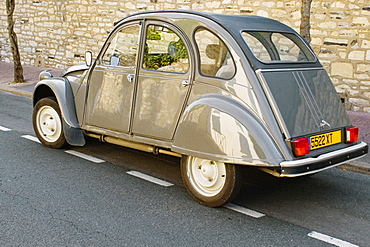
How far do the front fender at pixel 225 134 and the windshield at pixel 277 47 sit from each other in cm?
68

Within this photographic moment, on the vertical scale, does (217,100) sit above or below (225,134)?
above

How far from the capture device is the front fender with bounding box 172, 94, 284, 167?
4.66 metres

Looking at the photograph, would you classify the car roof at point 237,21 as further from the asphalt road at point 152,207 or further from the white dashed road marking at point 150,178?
the white dashed road marking at point 150,178

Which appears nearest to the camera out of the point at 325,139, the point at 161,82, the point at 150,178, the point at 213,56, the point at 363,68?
the point at 325,139

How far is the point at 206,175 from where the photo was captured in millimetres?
5125

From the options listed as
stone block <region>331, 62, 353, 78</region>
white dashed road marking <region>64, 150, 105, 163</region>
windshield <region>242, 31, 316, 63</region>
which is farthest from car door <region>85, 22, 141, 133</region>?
stone block <region>331, 62, 353, 78</region>

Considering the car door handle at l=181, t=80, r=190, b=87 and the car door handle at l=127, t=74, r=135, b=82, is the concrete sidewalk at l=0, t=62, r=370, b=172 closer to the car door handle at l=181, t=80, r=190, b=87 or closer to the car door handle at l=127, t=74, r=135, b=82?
the car door handle at l=181, t=80, r=190, b=87

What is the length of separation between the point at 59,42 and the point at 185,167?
42.4 feet

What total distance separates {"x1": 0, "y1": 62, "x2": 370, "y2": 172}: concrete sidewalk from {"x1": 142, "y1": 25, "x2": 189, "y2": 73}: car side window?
2772mm

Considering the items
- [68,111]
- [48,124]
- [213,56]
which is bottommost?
[48,124]

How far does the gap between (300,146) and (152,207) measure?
1541mm

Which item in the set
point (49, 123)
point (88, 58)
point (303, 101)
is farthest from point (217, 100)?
point (49, 123)

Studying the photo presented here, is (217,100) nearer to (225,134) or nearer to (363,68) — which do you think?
(225,134)

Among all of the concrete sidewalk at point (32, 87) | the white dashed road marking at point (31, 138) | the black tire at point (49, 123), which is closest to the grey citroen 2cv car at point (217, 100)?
the black tire at point (49, 123)
